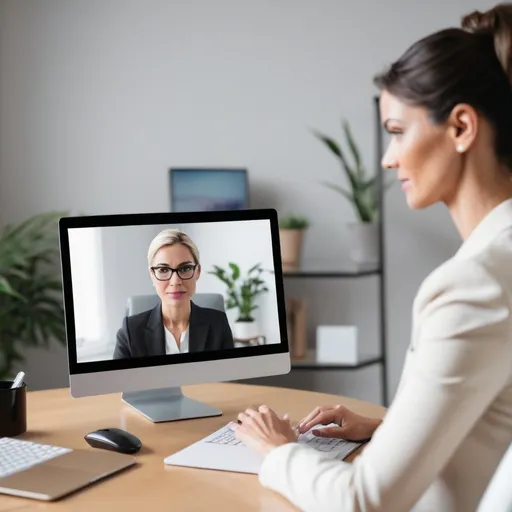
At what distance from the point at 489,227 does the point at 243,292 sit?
820mm

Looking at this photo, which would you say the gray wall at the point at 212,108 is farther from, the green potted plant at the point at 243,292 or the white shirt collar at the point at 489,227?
the white shirt collar at the point at 489,227

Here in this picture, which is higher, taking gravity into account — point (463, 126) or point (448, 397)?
point (463, 126)

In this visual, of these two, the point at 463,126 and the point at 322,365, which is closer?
the point at 463,126

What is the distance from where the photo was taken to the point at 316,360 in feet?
11.1

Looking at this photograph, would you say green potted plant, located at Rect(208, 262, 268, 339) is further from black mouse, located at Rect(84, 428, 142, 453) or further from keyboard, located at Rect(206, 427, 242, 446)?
black mouse, located at Rect(84, 428, 142, 453)

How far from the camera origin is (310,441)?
5.40 ft

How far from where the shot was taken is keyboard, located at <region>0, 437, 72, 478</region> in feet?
4.86

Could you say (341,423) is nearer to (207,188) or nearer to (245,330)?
(245,330)

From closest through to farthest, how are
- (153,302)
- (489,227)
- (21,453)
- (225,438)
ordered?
1. (489,227)
2. (21,453)
3. (225,438)
4. (153,302)

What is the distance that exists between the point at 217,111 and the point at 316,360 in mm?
1143

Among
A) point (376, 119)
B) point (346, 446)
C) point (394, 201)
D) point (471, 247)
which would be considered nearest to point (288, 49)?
point (376, 119)

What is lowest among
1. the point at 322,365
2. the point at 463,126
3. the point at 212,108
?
the point at 322,365

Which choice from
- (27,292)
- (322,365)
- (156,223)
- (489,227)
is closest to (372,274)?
(322,365)

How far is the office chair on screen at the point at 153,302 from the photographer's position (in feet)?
6.02
